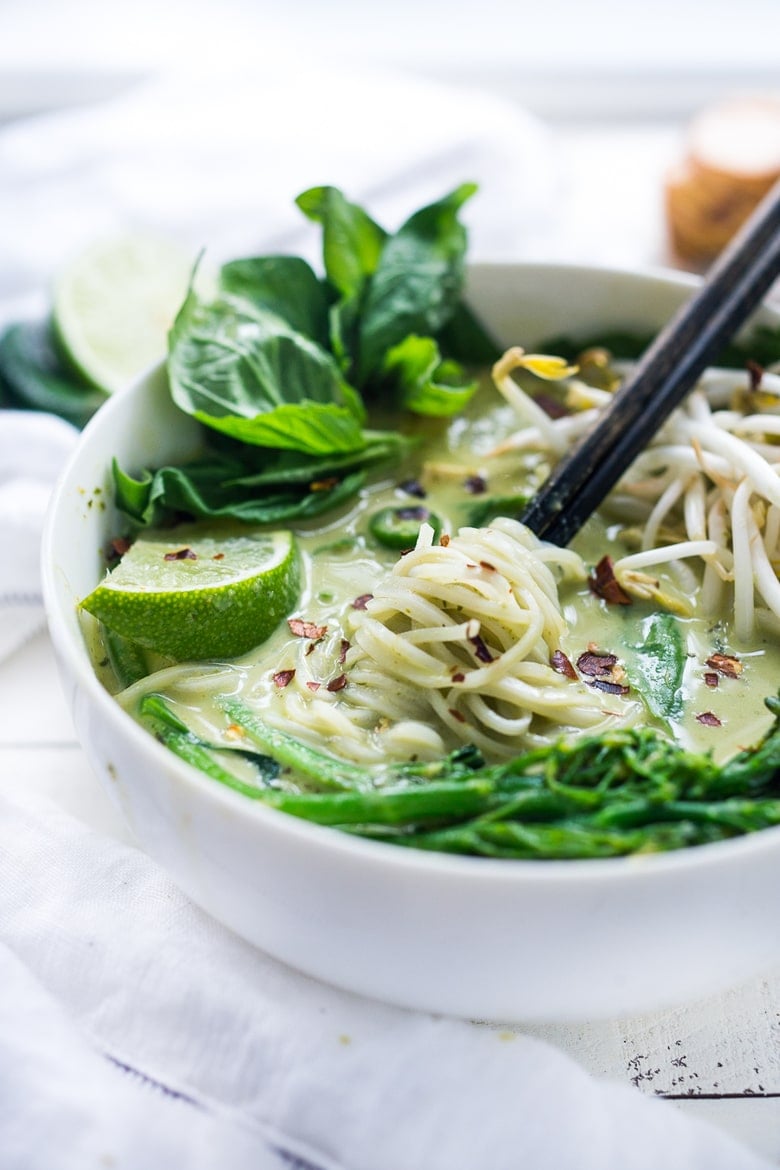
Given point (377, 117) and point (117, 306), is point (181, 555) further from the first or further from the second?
point (377, 117)

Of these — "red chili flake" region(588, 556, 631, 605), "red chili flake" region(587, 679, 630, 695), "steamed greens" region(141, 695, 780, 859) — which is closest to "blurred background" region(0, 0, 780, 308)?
"red chili flake" region(588, 556, 631, 605)

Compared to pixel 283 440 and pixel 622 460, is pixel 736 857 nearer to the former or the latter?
pixel 622 460

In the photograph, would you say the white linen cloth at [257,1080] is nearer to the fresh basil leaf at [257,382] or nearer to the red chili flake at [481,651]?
the red chili flake at [481,651]

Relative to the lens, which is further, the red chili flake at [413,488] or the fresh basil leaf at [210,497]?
the red chili flake at [413,488]

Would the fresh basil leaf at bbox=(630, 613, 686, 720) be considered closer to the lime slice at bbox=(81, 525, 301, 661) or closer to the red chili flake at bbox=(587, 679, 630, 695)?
the red chili flake at bbox=(587, 679, 630, 695)

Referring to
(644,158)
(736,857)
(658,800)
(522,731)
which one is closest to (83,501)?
(522,731)

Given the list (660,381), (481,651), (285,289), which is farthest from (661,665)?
(285,289)

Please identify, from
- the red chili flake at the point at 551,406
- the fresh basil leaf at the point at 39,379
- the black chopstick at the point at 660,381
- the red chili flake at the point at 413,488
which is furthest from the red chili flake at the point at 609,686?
the fresh basil leaf at the point at 39,379

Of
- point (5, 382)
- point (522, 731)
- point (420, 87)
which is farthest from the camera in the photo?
point (420, 87)
